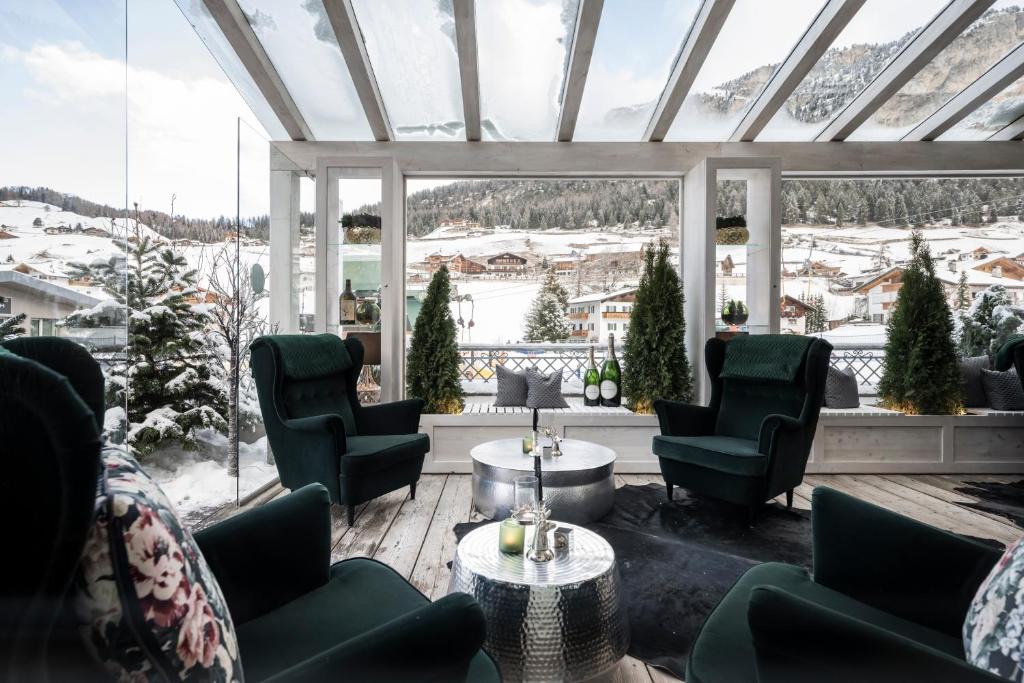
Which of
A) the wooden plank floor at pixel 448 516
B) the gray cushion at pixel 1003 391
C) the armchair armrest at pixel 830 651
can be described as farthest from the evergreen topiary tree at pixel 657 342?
the armchair armrest at pixel 830 651

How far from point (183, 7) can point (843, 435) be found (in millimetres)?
5213

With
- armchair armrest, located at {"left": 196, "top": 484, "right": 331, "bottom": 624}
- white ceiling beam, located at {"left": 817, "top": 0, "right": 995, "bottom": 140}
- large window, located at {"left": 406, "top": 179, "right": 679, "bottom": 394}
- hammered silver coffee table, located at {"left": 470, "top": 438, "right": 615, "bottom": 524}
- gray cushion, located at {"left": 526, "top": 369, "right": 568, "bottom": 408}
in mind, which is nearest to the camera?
armchair armrest, located at {"left": 196, "top": 484, "right": 331, "bottom": 624}

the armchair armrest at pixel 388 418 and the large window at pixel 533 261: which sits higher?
the large window at pixel 533 261

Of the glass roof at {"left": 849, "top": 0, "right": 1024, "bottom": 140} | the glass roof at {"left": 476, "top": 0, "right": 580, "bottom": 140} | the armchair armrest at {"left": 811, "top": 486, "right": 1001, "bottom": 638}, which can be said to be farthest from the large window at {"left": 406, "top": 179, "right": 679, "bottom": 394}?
the armchair armrest at {"left": 811, "top": 486, "right": 1001, "bottom": 638}

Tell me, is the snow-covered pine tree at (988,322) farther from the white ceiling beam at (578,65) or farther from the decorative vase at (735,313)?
the white ceiling beam at (578,65)

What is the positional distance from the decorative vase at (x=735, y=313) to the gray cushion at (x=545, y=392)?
140cm

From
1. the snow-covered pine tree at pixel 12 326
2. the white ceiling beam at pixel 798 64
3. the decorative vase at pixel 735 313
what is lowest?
the snow-covered pine tree at pixel 12 326

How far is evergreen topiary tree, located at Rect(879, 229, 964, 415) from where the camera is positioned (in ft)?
13.5

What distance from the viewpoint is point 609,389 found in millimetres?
4348

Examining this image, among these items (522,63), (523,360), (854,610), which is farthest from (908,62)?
(854,610)

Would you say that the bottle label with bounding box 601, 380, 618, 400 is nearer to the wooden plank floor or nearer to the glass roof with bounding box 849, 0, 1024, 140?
the wooden plank floor

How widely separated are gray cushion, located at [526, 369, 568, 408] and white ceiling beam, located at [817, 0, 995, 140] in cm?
292

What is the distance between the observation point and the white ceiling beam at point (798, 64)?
10.2 feet

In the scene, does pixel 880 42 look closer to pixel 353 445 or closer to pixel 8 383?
pixel 353 445
